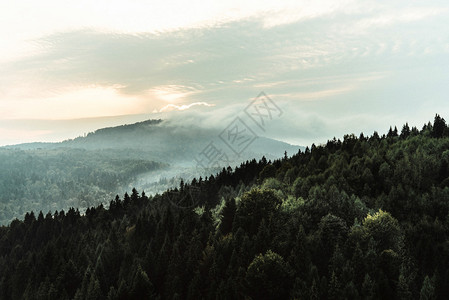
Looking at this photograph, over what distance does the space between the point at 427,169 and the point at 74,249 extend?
442ft

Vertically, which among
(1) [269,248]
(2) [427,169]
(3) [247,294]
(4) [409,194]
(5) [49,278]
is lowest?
(5) [49,278]

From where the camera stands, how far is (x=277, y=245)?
92062 mm

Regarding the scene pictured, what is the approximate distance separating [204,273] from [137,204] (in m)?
104

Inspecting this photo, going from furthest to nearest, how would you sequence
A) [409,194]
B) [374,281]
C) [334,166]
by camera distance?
[334,166], [409,194], [374,281]

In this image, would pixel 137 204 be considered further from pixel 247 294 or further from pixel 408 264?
pixel 408 264

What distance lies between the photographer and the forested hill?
259 ft

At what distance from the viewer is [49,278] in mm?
125375

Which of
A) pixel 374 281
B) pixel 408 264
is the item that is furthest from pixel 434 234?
pixel 374 281

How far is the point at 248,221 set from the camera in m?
107

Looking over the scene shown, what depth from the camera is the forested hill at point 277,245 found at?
7900cm

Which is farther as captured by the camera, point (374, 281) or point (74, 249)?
point (74, 249)

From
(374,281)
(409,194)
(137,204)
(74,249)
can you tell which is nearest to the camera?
(374,281)

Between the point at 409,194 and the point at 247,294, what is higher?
the point at 409,194

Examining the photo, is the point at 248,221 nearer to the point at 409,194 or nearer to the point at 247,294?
the point at 247,294
